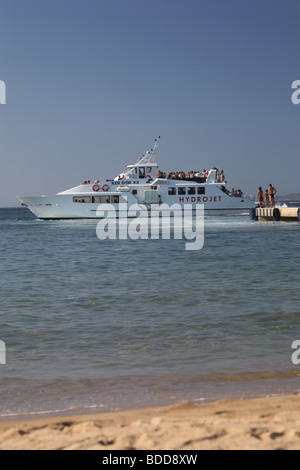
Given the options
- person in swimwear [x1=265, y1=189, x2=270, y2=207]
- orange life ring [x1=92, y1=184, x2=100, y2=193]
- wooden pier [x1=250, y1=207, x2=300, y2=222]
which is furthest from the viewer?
orange life ring [x1=92, y1=184, x2=100, y2=193]

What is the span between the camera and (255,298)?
940 centimetres

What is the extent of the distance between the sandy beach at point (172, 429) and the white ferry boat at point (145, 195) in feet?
145

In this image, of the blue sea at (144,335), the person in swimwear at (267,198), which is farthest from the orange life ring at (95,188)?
the blue sea at (144,335)

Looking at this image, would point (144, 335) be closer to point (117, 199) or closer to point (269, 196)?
point (269, 196)

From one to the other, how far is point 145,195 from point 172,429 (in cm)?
4557

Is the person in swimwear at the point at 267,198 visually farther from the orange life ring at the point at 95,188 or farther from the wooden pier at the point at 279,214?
the orange life ring at the point at 95,188

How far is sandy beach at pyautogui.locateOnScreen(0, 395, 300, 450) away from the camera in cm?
329

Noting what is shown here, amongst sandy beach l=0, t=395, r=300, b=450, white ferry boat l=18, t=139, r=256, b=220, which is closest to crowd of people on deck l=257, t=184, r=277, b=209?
white ferry boat l=18, t=139, r=256, b=220

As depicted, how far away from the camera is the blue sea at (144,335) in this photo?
15.8 ft

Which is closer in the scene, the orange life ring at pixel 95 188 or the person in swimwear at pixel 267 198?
the person in swimwear at pixel 267 198

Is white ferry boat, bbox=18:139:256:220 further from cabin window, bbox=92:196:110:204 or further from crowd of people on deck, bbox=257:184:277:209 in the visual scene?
crowd of people on deck, bbox=257:184:277:209

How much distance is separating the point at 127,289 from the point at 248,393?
6380mm

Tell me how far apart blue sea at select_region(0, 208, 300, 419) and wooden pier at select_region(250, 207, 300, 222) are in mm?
22685

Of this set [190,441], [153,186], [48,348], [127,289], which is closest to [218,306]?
[127,289]
